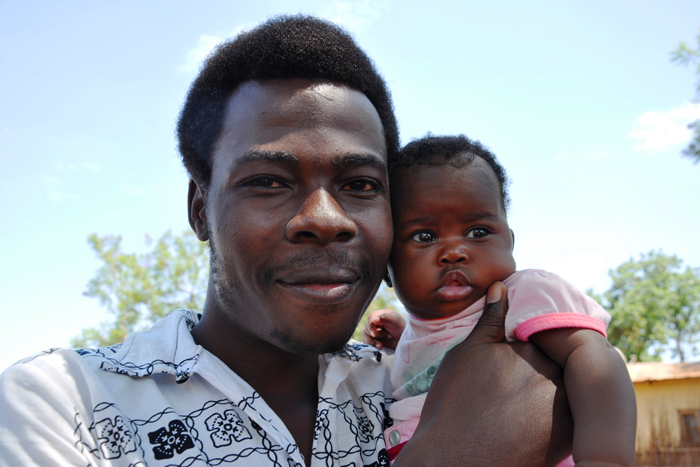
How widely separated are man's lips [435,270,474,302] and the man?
13cm

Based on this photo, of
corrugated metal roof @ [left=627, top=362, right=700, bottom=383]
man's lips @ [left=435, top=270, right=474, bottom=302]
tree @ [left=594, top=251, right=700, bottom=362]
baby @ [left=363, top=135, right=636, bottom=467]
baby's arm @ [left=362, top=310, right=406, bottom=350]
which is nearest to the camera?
baby @ [left=363, top=135, right=636, bottom=467]

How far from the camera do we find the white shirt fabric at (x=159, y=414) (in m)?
1.62

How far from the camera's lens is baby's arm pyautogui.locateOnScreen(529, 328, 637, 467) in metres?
1.65

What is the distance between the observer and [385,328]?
318 cm

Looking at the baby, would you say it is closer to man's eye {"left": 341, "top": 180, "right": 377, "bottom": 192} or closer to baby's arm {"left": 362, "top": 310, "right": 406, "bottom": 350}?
man's eye {"left": 341, "top": 180, "right": 377, "bottom": 192}

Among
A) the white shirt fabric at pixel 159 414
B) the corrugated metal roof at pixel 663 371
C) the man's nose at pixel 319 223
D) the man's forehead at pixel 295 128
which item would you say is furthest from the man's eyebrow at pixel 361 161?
the corrugated metal roof at pixel 663 371

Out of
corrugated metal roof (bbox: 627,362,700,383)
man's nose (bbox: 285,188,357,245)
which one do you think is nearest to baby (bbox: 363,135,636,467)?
man's nose (bbox: 285,188,357,245)

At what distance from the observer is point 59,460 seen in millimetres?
1546

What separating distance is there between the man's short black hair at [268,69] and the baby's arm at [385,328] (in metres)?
1.11

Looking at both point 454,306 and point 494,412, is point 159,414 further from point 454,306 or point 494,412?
point 454,306

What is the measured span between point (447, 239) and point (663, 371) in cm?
2040

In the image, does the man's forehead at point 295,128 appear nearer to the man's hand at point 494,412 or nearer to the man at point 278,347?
the man at point 278,347

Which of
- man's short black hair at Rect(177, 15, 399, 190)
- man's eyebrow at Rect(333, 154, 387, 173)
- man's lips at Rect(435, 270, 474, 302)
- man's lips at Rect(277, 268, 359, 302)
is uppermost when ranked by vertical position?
man's short black hair at Rect(177, 15, 399, 190)

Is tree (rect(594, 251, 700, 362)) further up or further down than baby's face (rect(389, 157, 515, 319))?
further down
